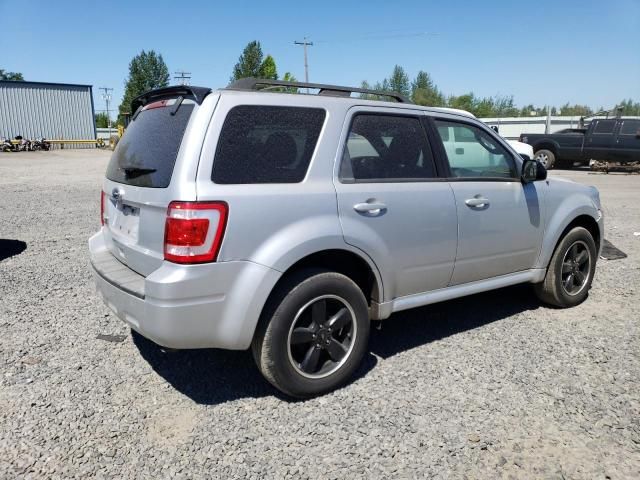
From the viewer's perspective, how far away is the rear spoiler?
2975mm

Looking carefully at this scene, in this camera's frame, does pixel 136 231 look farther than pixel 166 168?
Yes

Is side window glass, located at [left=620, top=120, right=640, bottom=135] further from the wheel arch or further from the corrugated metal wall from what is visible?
the corrugated metal wall

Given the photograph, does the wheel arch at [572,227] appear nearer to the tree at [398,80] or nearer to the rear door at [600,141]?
the rear door at [600,141]

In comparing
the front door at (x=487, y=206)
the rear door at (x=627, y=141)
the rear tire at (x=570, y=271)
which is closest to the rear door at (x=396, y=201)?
the front door at (x=487, y=206)

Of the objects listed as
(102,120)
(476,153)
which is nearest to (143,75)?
(102,120)

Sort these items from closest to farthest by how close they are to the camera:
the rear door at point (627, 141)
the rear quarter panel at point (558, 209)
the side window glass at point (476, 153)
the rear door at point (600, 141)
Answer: the side window glass at point (476, 153)
the rear quarter panel at point (558, 209)
the rear door at point (627, 141)
the rear door at point (600, 141)

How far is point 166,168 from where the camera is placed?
296 cm

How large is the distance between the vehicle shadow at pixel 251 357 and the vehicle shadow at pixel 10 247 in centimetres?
361

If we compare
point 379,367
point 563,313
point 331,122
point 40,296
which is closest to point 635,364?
point 563,313

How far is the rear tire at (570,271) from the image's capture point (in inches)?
186

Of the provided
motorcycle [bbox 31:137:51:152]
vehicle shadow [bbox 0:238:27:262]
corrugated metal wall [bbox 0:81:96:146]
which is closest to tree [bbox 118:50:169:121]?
corrugated metal wall [bbox 0:81:96:146]

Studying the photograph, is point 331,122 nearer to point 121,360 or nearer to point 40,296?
point 121,360

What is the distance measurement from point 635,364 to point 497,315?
1.23m

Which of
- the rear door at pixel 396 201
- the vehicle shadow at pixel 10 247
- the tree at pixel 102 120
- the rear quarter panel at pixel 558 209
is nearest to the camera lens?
the rear door at pixel 396 201
